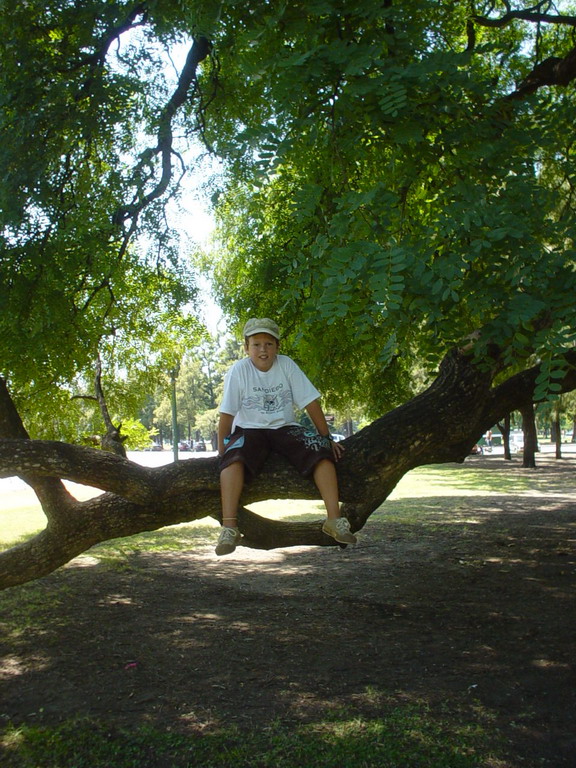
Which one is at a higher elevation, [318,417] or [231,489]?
[318,417]

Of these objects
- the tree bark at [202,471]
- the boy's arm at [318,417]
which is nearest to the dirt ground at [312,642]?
the tree bark at [202,471]

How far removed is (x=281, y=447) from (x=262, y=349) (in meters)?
0.76

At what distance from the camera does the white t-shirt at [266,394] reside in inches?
216

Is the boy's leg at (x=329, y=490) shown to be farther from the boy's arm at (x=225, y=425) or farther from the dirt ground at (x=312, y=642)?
the dirt ground at (x=312, y=642)

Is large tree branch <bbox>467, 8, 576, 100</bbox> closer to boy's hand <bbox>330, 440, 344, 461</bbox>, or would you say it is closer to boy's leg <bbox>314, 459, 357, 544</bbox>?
boy's hand <bbox>330, 440, 344, 461</bbox>

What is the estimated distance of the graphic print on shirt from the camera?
18.1ft

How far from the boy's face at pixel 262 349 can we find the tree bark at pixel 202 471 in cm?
80

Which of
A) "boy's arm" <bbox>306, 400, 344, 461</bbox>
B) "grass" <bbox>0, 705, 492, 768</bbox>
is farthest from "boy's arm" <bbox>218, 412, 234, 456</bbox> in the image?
"grass" <bbox>0, 705, 492, 768</bbox>

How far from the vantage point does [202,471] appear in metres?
6.14

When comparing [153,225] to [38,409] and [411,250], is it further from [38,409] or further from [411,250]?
[411,250]

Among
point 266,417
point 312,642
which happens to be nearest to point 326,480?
point 266,417

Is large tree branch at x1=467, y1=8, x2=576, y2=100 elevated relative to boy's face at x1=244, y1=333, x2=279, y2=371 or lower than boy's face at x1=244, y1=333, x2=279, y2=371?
elevated

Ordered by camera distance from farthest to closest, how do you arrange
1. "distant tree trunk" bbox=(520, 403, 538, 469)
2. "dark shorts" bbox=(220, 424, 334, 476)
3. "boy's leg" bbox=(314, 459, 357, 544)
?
"distant tree trunk" bbox=(520, 403, 538, 469) < "dark shorts" bbox=(220, 424, 334, 476) < "boy's leg" bbox=(314, 459, 357, 544)

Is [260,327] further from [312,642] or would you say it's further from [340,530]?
[312,642]
